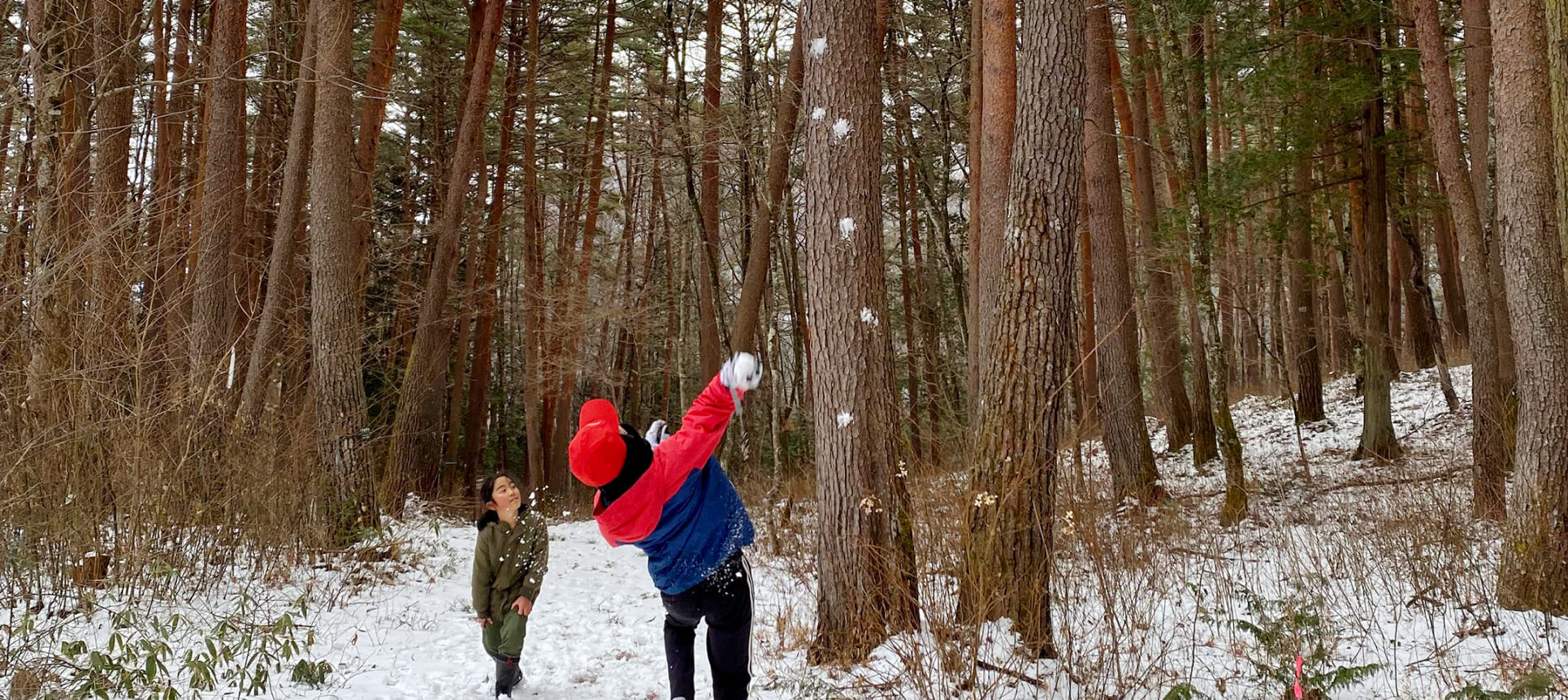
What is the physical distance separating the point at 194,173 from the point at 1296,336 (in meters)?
17.7

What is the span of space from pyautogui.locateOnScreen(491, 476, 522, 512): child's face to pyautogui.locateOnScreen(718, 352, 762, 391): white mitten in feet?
6.71

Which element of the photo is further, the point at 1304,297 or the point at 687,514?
the point at 1304,297

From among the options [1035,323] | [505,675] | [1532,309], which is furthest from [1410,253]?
[505,675]

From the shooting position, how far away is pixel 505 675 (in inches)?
186

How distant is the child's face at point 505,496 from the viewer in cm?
480

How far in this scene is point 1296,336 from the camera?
45.8 ft

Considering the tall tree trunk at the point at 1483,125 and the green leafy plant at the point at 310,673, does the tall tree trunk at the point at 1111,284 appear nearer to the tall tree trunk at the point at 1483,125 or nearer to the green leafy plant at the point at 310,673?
the tall tree trunk at the point at 1483,125

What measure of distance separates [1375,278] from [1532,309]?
19.7ft

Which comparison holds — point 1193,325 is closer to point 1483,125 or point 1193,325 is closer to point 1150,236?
point 1150,236

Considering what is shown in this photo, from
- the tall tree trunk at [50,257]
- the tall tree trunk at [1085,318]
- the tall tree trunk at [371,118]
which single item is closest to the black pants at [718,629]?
the tall tree trunk at [50,257]

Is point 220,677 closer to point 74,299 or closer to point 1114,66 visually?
point 74,299

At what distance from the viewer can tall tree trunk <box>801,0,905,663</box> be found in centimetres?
496

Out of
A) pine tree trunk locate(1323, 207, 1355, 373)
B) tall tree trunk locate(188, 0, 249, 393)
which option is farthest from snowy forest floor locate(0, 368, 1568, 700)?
pine tree trunk locate(1323, 207, 1355, 373)

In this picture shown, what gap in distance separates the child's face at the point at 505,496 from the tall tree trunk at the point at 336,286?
3.80 meters
